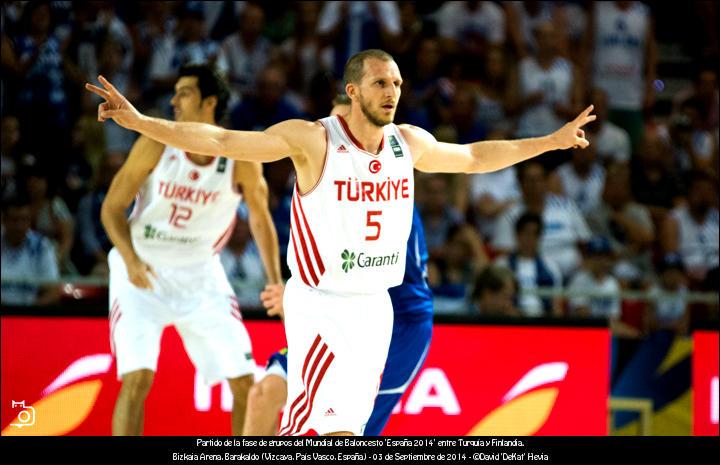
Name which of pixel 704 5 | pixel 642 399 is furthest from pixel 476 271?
pixel 704 5

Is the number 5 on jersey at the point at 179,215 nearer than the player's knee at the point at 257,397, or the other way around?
the player's knee at the point at 257,397

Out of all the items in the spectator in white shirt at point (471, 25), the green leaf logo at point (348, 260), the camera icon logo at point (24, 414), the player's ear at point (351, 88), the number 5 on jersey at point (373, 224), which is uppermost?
the spectator in white shirt at point (471, 25)

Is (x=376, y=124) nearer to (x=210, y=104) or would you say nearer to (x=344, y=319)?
(x=344, y=319)

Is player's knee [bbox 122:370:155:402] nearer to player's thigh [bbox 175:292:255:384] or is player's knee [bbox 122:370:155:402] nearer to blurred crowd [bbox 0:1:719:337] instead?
player's thigh [bbox 175:292:255:384]

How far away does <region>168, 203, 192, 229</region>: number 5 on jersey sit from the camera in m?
8.28

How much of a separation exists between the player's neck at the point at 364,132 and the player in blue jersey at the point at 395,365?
1093 mm

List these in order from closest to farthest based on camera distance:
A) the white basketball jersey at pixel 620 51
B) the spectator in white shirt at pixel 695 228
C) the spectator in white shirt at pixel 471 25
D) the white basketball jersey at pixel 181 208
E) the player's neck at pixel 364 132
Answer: the player's neck at pixel 364 132 → the white basketball jersey at pixel 181 208 → the spectator in white shirt at pixel 695 228 → the spectator in white shirt at pixel 471 25 → the white basketball jersey at pixel 620 51

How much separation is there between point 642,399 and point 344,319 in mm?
4161

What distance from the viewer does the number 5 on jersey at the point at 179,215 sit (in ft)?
27.2

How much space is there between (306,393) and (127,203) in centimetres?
218

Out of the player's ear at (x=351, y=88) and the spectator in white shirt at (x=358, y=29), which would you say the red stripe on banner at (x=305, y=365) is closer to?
the player's ear at (x=351, y=88)

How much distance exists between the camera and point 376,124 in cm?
670

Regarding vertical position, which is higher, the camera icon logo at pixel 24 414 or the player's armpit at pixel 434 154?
the player's armpit at pixel 434 154

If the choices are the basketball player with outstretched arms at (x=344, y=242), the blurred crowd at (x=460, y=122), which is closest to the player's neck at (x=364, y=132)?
the basketball player with outstretched arms at (x=344, y=242)
